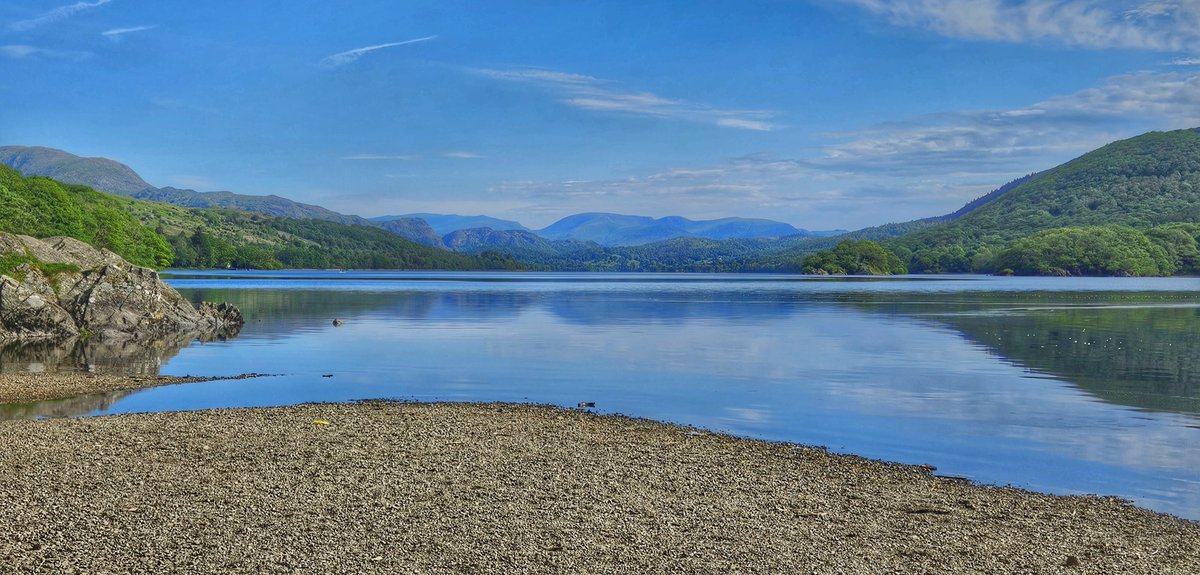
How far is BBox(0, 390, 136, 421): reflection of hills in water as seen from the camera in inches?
961

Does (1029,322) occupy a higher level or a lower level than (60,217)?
lower

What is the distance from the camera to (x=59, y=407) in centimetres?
2595

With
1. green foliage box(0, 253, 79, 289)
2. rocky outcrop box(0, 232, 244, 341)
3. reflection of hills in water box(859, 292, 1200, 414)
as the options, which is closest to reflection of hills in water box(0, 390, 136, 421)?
rocky outcrop box(0, 232, 244, 341)

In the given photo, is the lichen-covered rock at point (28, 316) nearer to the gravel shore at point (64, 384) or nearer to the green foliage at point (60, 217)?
the gravel shore at point (64, 384)

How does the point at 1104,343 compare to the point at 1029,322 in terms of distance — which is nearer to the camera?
the point at 1104,343

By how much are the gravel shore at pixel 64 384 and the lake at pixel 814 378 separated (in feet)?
4.08

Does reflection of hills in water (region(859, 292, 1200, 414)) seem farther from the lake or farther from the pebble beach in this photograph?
the pebble beach

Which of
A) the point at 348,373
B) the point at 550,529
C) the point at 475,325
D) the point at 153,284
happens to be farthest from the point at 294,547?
the point at 475,325

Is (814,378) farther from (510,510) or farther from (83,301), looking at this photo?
(83,301)

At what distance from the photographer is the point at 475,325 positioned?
219 ft

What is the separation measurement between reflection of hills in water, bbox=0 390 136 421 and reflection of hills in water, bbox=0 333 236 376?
8.00 m

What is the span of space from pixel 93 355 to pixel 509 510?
35.8 meters

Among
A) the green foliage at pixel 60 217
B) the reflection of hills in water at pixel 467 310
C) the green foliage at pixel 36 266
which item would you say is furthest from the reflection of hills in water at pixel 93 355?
the green foliage at pixel 60 217

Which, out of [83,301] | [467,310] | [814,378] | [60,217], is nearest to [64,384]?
[83,301]
